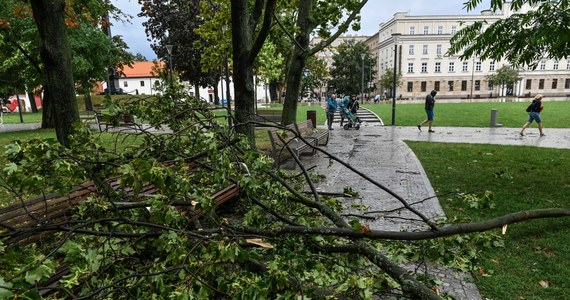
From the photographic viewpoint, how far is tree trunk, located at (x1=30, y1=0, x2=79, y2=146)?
4.40 m

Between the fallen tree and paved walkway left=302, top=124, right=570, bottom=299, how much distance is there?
0.89m

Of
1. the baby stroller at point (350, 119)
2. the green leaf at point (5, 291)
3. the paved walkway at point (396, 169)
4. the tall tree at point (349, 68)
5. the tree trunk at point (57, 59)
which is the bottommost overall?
the paved walkway at point (396, 169)

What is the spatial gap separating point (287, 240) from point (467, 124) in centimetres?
1943

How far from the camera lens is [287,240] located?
2377mm

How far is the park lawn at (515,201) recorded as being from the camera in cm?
352

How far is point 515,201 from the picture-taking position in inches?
230

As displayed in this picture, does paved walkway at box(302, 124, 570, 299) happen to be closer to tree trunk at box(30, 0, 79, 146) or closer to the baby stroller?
the baby stroller

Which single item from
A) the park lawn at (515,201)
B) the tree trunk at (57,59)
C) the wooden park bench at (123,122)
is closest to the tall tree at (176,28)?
the park lawn at (515,201)

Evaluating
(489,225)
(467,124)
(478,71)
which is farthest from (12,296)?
(478,71)

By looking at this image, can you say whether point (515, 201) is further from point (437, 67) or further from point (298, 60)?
point (437, 67)

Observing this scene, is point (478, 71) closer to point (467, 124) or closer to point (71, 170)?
point (467, 124)

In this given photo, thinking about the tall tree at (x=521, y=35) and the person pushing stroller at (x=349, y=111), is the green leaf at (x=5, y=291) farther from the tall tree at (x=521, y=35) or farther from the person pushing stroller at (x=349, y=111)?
the person pushing stroller at (x=349, y=111)

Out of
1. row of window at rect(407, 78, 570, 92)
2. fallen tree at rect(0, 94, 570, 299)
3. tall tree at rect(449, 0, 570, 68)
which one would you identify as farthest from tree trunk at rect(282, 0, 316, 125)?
row of window at rect(407, 78, 570, 92)

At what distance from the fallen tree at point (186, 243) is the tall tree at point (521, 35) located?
288 cm
